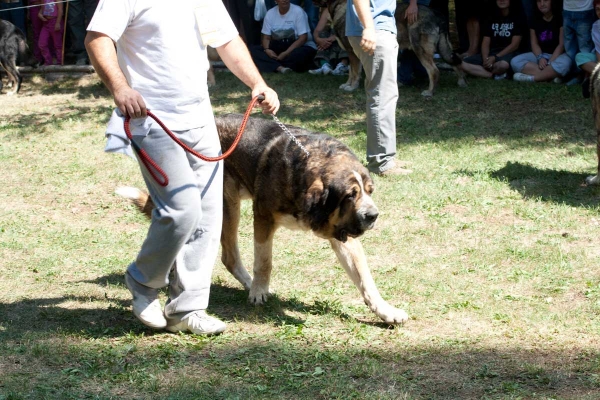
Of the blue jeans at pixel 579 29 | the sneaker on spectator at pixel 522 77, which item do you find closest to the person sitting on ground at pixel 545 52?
the sneaker on spectator at pixel 522 77

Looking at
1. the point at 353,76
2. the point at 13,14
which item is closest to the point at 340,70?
the point at 353,76

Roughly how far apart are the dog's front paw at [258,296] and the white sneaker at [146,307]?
0.82 metres

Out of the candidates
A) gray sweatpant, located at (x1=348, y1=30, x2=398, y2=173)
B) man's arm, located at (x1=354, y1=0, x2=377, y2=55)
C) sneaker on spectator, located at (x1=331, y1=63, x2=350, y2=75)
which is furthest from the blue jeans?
man's arm, located at (x1=354, y1=0, x2=377, y2=55)

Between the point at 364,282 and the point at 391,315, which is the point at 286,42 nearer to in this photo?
the point at 364,282

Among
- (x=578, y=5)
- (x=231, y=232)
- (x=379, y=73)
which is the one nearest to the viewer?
(x=231, y=232)

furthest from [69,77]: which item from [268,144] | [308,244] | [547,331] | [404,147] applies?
[547,331]

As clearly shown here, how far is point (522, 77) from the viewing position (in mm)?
11703

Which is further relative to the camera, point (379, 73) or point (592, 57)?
point (592, 57)

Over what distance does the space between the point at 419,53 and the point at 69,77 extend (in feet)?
20.5

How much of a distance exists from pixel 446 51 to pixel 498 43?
1.11 meters

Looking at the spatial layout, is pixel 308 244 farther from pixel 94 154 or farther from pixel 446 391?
pixel 94 154

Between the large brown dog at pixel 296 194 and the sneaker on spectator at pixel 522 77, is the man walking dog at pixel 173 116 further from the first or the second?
the sneaker on spectator at pixel 522 77

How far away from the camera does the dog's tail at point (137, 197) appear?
200 inches

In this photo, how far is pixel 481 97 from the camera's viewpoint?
11.2m
